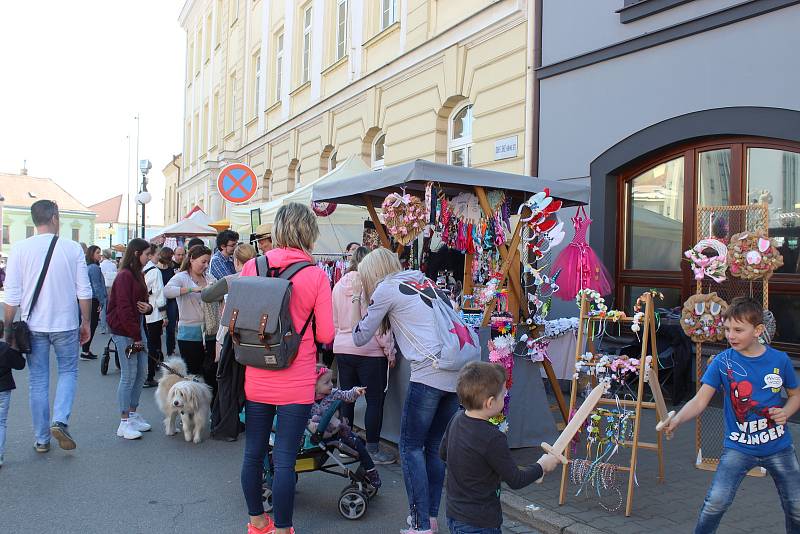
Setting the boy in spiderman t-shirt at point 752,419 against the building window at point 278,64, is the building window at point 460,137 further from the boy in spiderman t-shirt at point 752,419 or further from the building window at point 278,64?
the building window at point 278,64

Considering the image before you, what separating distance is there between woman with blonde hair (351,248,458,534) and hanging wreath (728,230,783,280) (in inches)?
105

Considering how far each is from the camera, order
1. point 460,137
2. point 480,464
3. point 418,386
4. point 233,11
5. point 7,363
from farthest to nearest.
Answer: point 233,11
point 460,137
point 7,363
point 418,386
point 480,464

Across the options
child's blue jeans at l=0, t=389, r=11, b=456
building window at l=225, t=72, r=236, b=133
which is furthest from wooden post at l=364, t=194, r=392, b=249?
building window at l=225, t=72, r=236, b=133

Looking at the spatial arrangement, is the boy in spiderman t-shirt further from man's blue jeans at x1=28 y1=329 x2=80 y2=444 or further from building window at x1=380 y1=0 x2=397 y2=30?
building window at x1=380 y1=0 x2=397 y2=30

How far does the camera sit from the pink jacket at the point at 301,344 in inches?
143

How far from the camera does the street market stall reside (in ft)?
18.2

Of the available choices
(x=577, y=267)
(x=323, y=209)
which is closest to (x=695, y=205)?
(x=577, y=267)

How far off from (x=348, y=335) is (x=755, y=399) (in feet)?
10.2

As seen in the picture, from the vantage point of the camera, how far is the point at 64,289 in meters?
5.53

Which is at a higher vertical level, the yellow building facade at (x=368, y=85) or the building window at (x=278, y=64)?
the building window at (x=278, y=64)

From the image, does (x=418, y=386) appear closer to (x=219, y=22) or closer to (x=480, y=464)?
(x=480, y=464)

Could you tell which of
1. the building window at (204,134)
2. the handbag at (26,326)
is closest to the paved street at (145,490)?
the handbag at (26,326)

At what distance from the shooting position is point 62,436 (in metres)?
5.49

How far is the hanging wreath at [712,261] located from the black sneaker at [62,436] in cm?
507
